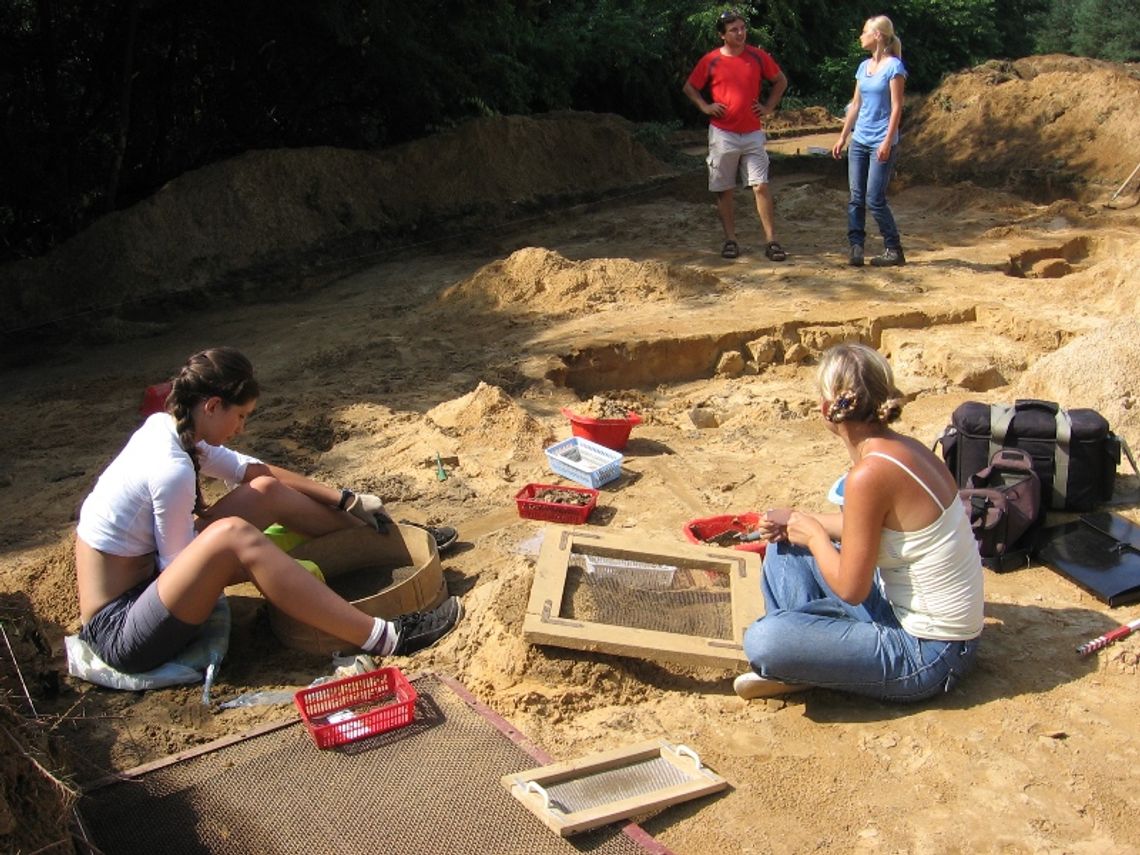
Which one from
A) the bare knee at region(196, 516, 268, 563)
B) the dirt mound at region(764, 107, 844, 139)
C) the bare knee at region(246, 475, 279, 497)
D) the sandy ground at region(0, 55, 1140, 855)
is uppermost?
the dirt mound at region(764, 107, 844, 139)

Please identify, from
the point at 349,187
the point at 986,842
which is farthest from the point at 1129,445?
the point at 349,187

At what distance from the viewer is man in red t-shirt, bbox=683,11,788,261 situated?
9.04m

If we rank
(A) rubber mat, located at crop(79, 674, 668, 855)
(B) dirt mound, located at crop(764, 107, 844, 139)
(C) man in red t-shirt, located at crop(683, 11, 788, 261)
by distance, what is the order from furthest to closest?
(B) dirt mound, located at crop(764, 107, 844, 139) → (C) man in red t-shirt, located at crop(683, 11, 788, 261) → (A) rubber mat, located at crop(79, 674, 668, 855)

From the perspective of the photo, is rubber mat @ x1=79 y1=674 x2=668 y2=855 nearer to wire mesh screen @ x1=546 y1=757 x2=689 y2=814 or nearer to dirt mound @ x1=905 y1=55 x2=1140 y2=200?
→ wire mesh screen @ x1=546 y1=757 x2=689 y2=814

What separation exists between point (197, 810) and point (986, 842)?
2255mm

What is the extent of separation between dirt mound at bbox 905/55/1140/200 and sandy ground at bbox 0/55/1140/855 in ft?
4.74

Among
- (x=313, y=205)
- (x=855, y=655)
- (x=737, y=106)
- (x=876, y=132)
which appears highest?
(x=737, y=106)

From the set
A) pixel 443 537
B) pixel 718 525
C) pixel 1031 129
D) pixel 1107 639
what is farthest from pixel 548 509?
pixel 1031 129

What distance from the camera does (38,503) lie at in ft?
18.4

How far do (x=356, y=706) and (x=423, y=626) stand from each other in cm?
49

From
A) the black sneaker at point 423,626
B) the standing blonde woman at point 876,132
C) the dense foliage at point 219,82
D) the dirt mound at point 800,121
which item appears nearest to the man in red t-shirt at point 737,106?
the standing blonde woman at point 876,132

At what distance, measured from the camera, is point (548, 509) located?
524cm

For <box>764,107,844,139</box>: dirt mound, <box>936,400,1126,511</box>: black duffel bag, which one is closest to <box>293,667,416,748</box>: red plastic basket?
<box>936,400,1126,511</box>: black duffel bag

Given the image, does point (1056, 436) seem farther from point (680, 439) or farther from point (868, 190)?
point (868, 190)
